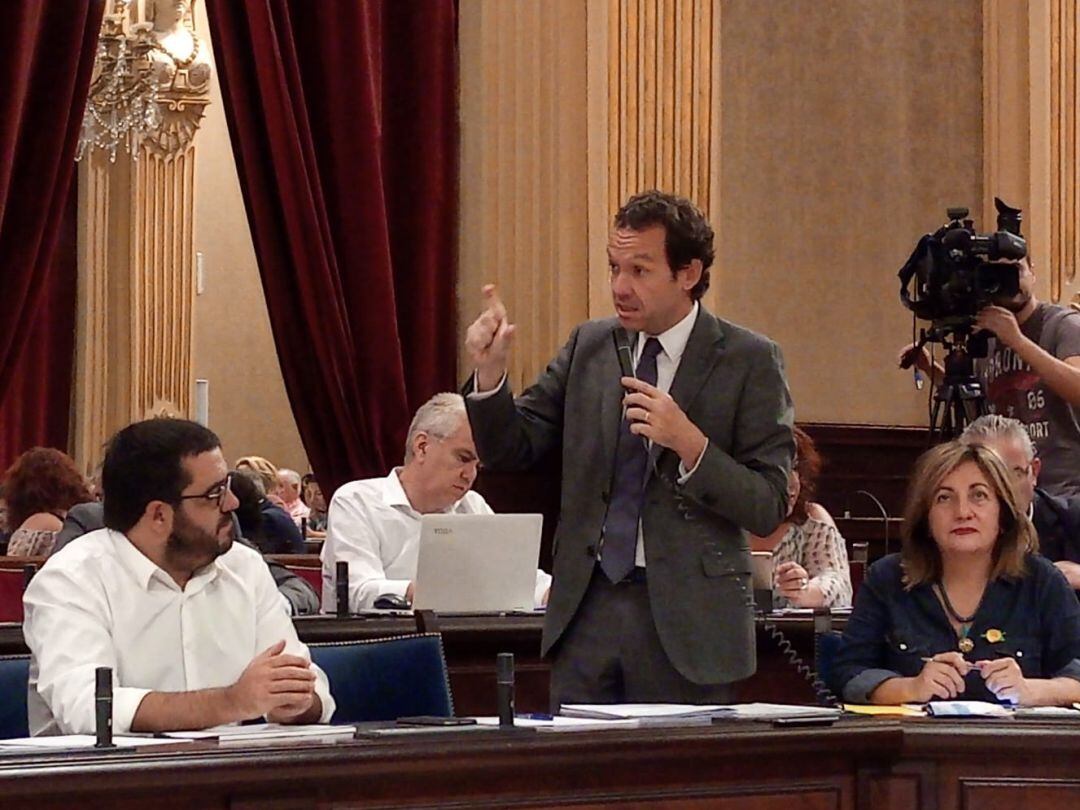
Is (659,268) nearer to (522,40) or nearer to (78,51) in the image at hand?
(78,51)

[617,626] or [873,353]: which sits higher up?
[873,353]

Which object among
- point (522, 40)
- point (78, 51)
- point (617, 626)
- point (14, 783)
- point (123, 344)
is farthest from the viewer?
point (123, 344)

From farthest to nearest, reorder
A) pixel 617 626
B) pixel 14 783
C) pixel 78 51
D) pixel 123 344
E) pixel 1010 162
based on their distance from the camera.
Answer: pixel 123 344 < pixel 1010 162 < pixel 78 51 < pixel 617 626 < pixel 14 783

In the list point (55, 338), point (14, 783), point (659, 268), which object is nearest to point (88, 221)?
point (55, 338)

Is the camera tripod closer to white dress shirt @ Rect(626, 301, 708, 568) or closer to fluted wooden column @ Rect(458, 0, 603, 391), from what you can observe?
white dress shirt @ Rect(626, 301, 708, 568)

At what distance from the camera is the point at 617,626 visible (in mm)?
3225

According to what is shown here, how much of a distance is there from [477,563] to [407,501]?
61cm

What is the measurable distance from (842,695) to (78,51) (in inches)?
129

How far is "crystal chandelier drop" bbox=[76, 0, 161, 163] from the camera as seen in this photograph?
425 inches

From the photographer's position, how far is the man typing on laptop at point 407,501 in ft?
16.1

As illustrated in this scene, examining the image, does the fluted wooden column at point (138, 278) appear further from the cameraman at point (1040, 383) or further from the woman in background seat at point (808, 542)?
the cameraman at point (1040, 383)

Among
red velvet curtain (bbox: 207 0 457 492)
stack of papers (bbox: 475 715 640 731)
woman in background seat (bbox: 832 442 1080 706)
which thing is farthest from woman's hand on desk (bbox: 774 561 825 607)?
stack of papers (bbox: 475 715 640 731)

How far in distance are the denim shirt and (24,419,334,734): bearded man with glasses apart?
987 millimetres

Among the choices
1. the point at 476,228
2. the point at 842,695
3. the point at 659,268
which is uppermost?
the point at 476,228
